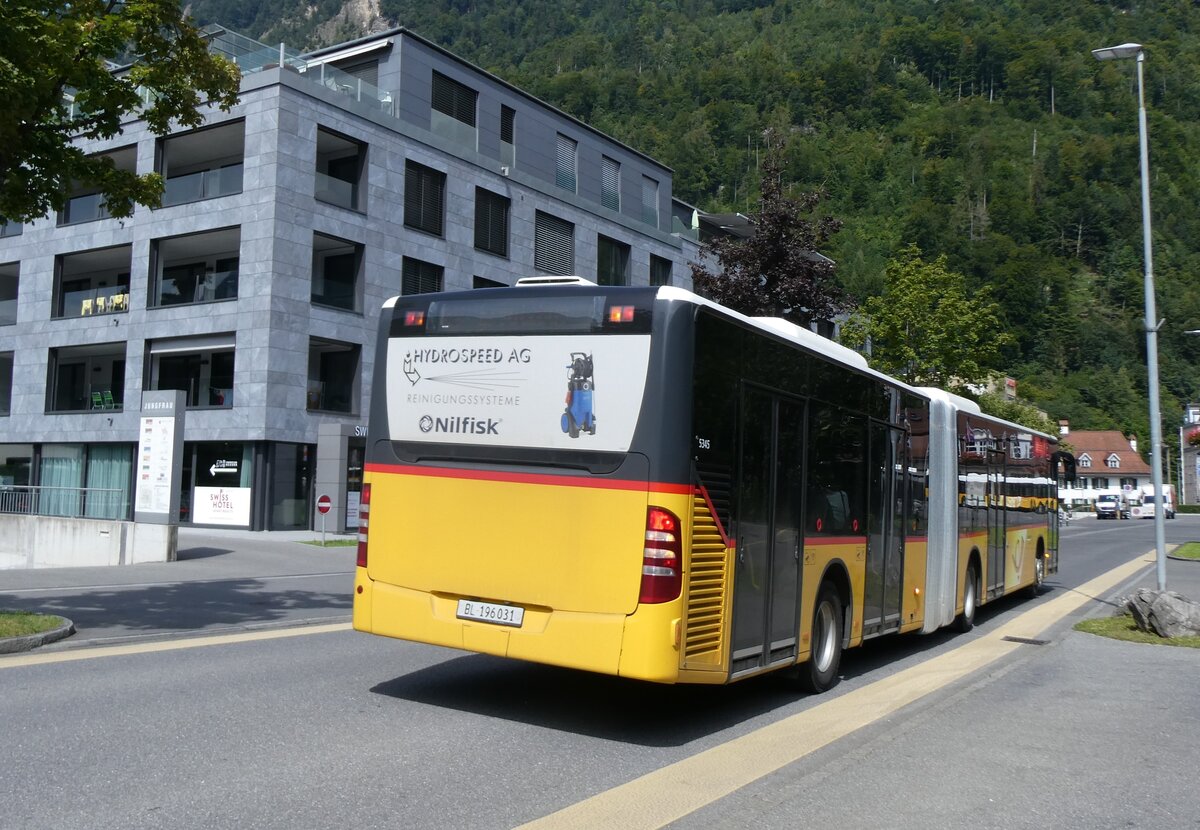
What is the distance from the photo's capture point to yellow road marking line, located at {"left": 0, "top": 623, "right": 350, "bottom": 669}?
30.5 feet

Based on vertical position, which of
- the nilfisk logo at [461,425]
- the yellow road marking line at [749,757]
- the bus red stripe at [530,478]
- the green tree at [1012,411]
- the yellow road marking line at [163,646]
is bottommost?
the yellow road marking line at [749,757]

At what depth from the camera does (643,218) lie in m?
45.9

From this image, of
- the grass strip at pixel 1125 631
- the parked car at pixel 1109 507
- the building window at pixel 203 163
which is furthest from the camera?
the parked car at pixel 1109 507

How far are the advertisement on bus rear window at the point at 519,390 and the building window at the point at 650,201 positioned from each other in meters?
38.9

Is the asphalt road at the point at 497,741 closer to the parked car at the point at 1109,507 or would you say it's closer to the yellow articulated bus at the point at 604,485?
the yellow articulated bus at the point at 604,485

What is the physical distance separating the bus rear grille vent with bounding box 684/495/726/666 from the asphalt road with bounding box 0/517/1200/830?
0.64 meters

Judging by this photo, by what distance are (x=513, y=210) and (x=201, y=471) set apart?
46.0ft

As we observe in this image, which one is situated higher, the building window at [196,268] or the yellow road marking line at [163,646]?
the building window at [196,268]

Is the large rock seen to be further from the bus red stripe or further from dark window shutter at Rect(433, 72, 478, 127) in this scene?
dark window shutter at Rect(433, 72, 478, 127)

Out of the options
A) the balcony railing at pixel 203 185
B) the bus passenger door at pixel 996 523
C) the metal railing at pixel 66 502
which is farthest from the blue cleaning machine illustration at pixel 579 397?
the balcony railing at pixel 203 185

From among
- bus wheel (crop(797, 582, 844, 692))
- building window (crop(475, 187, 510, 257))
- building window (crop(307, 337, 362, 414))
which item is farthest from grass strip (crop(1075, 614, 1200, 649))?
building window (crop(475, 187, 510, 257))

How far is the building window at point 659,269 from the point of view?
151 ft

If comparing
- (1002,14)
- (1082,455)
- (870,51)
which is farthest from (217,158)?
(1002,14)

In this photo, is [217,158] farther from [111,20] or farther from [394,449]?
[394,449]
